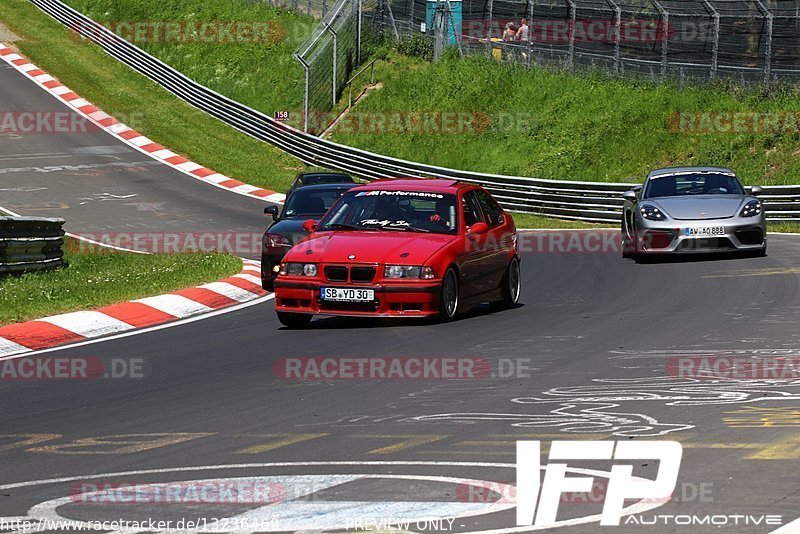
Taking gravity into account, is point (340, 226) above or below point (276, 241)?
above

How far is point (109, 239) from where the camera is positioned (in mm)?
25359

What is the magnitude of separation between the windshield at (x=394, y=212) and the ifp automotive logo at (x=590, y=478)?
21.8 feet

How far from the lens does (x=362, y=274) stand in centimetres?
1259

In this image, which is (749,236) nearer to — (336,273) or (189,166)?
(336,273)

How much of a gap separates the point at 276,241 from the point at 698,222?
5.76 metres

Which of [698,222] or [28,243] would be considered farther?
[698,222]

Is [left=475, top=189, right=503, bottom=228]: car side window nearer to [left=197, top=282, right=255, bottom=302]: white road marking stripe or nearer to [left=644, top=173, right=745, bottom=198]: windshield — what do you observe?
[left=197, top=282, right=255, bottom=302]: white road marking stripe

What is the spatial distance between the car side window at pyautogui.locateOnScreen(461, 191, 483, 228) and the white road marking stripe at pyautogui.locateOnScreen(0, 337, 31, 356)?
4.43 metres

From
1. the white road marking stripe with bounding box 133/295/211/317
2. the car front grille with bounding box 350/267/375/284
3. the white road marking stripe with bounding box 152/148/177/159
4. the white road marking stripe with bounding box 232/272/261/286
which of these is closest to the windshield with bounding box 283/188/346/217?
the white road marking stripe with bounding box 232/272/261/286

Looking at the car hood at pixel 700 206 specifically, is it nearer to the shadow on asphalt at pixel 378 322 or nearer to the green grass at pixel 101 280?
the shadow on asphalt at pixel 378 322

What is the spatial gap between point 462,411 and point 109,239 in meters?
Answer: 18.2

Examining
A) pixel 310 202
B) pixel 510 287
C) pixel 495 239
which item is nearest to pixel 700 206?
pixel 310 202

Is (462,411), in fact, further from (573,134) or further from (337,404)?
(573,134)

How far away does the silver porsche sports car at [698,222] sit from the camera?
1864 cm
